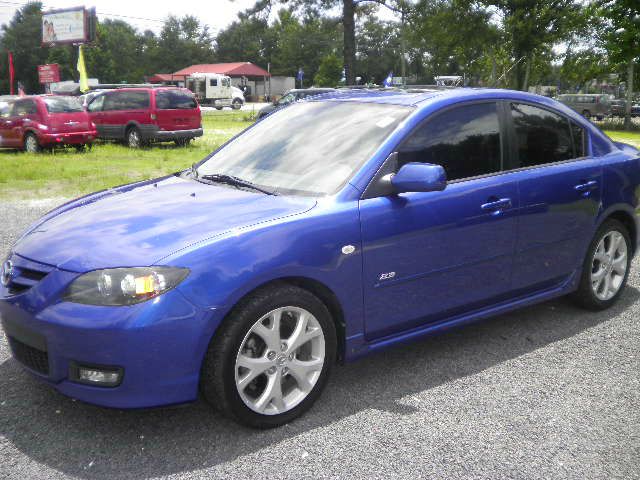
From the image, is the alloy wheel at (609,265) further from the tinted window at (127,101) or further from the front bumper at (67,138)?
the tinted window at (127,101)

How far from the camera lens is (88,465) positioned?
283cm

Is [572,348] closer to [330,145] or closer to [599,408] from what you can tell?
[599,408]

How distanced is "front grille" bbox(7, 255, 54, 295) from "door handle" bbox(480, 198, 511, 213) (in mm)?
2376

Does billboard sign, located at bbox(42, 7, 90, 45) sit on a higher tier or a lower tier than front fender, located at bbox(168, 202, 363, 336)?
higher

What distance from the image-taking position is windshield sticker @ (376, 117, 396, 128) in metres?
3.74

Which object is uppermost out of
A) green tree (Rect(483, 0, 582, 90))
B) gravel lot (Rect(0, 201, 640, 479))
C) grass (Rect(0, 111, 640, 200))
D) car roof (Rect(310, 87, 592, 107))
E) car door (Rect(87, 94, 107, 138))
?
green tree (Rect(483, 0, 582, 90))

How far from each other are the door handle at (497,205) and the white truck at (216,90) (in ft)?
165

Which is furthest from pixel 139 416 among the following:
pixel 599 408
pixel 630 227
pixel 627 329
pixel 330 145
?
pixel 630 227

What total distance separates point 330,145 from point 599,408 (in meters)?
2.00

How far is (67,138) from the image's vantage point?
17000 mm

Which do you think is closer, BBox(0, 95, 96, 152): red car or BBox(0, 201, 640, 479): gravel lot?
BBox(0, 201, 640, 479): gravel lot

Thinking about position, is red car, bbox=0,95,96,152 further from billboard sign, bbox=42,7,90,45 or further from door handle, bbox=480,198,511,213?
billboard sign, bbox=42,7,90,45

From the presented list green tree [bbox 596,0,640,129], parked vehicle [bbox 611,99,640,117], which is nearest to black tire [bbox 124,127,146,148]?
green tree [bbox 596,0,640,129]

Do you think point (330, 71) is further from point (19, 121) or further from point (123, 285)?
point (123, 285)
